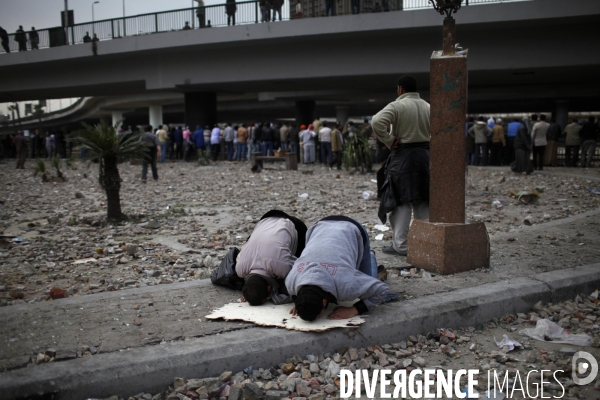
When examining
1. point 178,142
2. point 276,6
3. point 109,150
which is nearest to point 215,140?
point 178,142

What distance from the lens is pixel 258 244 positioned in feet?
14.4

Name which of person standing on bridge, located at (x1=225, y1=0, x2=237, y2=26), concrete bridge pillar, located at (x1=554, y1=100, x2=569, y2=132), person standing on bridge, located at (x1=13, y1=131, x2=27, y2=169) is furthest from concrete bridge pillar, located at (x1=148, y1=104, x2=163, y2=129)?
concrete bridge pillar, located at (x1=554, y1=100, x2=569, y2=132)

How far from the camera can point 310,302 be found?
367cm

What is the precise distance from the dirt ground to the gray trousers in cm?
21

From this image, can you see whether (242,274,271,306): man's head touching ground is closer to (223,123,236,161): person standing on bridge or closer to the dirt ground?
the dirt ground

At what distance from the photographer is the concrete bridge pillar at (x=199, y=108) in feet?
90.2

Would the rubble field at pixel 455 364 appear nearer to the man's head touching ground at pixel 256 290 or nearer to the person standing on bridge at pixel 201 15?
the man's head touching ground at pixel 256 290

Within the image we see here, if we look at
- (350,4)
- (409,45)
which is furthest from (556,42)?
(350,4)

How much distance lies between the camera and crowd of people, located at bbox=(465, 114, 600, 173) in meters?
17.6

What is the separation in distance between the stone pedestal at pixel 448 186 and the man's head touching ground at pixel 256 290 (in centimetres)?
177

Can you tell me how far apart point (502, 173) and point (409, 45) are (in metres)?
6.71

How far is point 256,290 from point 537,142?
51.5 feet

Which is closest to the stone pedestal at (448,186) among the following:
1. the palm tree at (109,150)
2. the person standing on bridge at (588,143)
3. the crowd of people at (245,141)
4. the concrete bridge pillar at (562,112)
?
the palm tree at (109,150)

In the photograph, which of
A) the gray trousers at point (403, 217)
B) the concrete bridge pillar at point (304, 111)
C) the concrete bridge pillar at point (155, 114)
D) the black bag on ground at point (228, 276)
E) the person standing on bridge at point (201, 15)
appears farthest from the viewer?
the concrete bridge pillar at point (155, 114)
